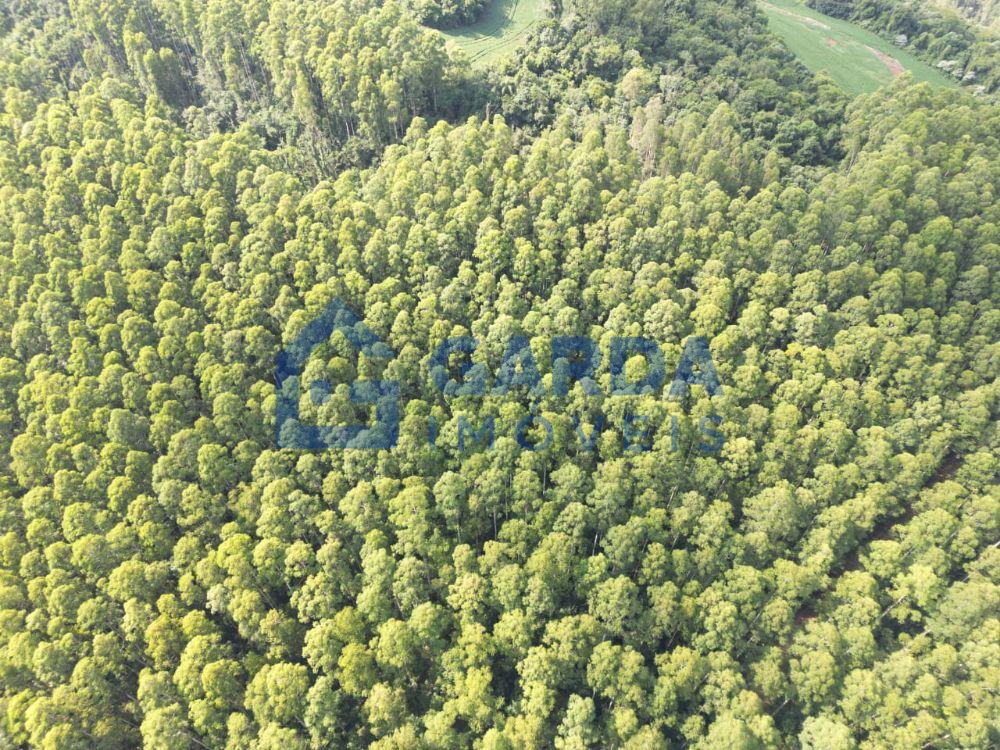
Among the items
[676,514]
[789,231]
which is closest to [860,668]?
[676,514]

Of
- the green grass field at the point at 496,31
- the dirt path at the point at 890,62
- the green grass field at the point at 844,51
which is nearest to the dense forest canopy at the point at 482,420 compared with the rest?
the green grass field at the point at 496,31

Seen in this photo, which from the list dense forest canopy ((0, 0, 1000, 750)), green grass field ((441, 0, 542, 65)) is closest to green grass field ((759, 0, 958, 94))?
dense forest canopy ((0, 0, 1000, 750))

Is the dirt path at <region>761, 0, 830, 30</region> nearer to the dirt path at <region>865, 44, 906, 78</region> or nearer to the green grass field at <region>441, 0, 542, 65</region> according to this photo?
the dirt path at <region>865, 44, 906, 78</region>

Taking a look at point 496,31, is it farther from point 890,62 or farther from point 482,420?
point 482,420

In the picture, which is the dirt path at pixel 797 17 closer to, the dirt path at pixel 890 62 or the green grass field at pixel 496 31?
the dirt path at pixel 890 62

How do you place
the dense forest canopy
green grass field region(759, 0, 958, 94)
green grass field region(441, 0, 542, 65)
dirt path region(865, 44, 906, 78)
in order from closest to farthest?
1. the dense forest canopy
2. green grass field region(441, 0, 542, 65)
3. green grass field region(759, 0, 958, 94)
4. dirt path region(865, 44, 906, 78)

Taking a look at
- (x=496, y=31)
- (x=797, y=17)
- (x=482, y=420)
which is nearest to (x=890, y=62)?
(x=797, y=17)

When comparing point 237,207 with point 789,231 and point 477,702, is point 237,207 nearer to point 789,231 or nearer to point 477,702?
point 477,702
